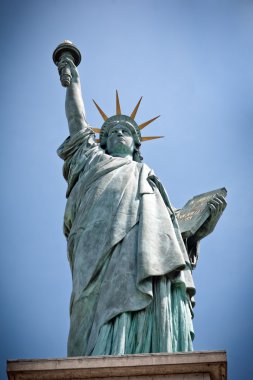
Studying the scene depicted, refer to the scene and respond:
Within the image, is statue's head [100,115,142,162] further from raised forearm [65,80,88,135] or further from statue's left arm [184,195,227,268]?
statue's left arm [184,195,227,268]

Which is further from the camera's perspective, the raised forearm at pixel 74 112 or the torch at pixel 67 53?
the torch at pixel 67 53

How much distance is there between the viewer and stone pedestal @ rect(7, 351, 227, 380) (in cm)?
729

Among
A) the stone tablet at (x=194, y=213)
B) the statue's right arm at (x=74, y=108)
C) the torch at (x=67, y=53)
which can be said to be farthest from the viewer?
the torch at (x=67, y=53)

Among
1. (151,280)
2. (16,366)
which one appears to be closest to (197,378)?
(16,366)

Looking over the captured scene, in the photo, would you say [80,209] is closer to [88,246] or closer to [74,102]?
[88,246]

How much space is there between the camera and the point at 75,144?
1238 cm

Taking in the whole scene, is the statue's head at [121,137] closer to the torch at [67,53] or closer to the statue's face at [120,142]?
the statue's face at [120,142]

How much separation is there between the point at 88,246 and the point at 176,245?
955 mm

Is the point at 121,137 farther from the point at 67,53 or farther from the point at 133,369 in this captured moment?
the point at 133,369

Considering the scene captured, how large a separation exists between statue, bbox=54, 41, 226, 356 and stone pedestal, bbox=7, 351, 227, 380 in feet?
3.95

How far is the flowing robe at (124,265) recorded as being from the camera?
897cm

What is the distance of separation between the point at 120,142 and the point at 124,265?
3.23m

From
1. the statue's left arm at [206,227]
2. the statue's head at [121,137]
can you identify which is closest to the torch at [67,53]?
the statue's head at [121,137]

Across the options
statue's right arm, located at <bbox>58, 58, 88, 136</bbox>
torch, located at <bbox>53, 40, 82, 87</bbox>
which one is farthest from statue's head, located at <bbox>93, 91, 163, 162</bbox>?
torch, located at <bbox>53, 40, 82, 87</bbox>
